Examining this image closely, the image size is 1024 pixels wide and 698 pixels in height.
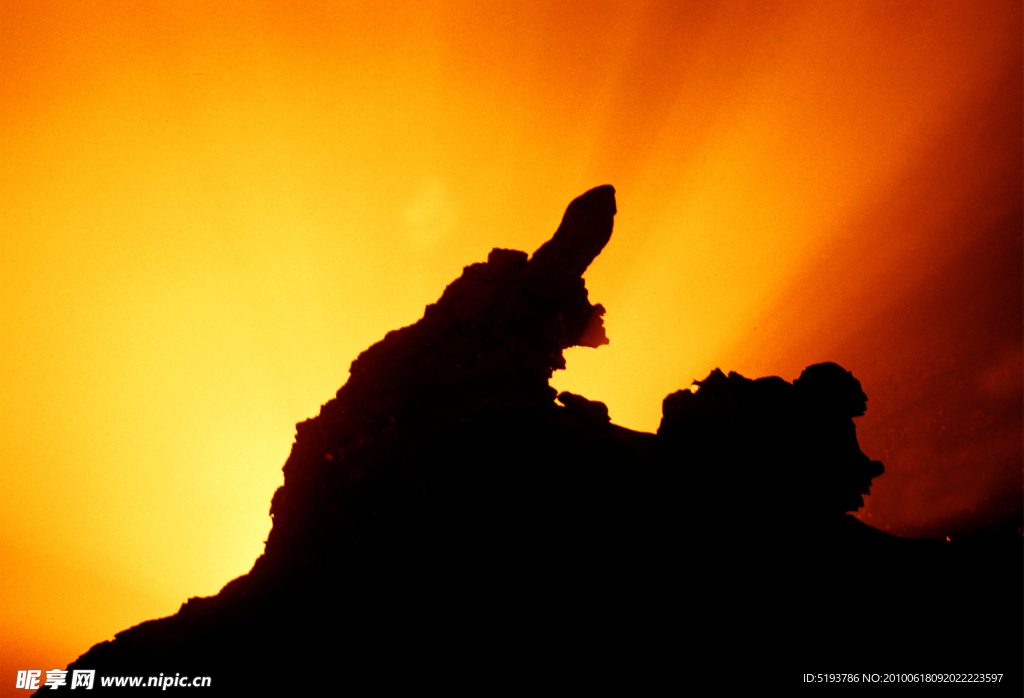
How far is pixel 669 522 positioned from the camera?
15.1 metres

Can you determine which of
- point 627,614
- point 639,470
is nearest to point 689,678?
point 627,614

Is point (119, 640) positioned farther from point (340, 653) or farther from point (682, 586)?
point (682, 586)

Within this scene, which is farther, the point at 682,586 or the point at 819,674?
the point at 682,586

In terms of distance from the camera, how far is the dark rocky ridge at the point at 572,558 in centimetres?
1359

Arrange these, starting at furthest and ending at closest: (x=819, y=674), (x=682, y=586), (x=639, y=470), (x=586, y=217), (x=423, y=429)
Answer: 1. (x=586, y=217)
2. (x=423, y=429)
3. (x=639, y=470)
4. (x=682, y=586)
5. (x=819, y=674)

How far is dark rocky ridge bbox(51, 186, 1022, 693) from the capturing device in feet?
44.6

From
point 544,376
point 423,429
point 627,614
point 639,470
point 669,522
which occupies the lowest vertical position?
point 627,614

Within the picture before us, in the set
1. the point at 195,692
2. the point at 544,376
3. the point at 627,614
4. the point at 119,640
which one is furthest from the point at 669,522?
the point at 119,640

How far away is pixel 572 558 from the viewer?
15.8 m

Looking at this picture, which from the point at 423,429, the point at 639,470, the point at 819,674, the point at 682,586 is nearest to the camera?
the point at 819,674

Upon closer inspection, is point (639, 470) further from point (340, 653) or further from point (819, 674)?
point (340, 653)

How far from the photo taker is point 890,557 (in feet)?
49.4

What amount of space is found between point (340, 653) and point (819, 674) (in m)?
16.5

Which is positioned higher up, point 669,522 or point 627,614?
point 669,522
